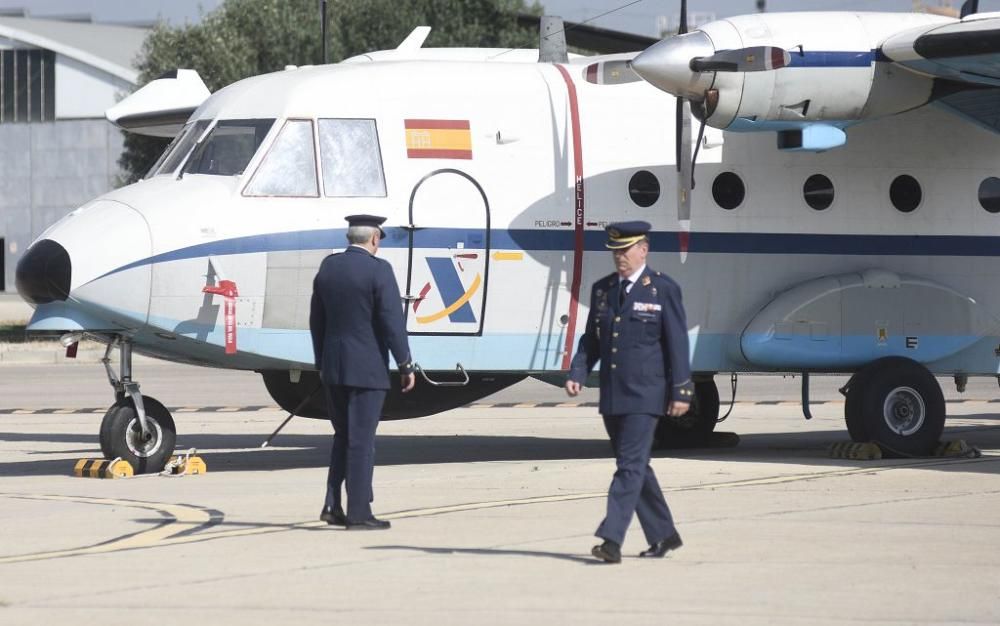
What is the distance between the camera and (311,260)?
536 inches

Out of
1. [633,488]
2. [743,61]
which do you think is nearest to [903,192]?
[743,61]

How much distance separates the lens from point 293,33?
1828 inches

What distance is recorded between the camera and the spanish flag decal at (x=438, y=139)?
14016 millimetres

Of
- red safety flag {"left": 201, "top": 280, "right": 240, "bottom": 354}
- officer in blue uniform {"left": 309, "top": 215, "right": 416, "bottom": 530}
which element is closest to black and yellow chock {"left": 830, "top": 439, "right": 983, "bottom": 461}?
officer in blue uniform {"left": 309, "top": 215, "right": 416, "bottom": 530}

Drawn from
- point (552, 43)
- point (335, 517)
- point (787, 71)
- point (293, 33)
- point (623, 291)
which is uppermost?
point (293, 33)

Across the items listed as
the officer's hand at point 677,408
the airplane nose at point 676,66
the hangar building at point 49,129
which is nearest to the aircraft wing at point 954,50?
the airplane nose at point 676,66

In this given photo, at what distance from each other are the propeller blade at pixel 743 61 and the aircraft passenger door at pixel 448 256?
2318 millimetres

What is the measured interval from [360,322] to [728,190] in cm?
533

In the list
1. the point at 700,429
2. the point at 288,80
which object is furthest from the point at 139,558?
the point at 700,429

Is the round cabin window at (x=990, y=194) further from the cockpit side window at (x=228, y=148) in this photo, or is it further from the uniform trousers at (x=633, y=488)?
the uniform trousers at (x=633, y=488)

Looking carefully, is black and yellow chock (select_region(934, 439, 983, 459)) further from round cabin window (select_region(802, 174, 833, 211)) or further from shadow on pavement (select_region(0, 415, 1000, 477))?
round cabin window (select_region(802, 174, 833, 211))

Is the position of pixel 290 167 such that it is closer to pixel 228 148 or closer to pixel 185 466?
pixel 228 148

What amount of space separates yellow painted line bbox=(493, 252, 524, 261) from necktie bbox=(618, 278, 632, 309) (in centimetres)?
470

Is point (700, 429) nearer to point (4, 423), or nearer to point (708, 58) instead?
point (708, 58)
